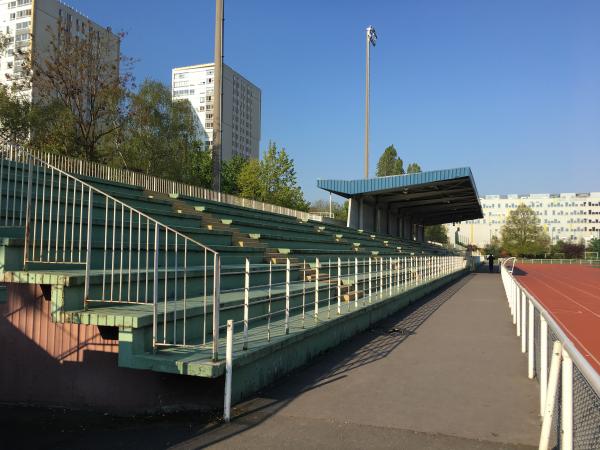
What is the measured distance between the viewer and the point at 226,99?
5118 inches

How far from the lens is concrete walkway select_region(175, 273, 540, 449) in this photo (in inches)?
162

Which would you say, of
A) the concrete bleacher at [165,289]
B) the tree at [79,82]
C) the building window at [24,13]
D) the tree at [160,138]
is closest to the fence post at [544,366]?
the concrete bleacher at [165,289]

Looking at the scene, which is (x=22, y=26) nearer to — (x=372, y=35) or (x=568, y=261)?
(x=372, y=35)

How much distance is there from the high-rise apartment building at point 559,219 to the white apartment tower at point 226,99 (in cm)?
6836

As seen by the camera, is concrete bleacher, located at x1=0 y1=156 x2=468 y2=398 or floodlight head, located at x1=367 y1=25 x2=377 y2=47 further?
floodlight head, located at x1=367 y1=25 x2=377 y2=47

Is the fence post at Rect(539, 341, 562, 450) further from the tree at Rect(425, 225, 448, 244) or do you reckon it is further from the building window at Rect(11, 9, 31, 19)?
the building window at Rect(11, 9, 31, 19)

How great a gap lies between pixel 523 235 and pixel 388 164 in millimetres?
36122

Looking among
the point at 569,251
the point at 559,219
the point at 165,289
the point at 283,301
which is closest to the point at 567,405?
the point at 165,289

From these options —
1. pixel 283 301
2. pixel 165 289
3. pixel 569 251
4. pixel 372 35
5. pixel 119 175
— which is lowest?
pixel 283 301

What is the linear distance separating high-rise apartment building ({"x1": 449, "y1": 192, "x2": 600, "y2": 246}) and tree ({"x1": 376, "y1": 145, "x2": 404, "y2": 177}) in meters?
69.3

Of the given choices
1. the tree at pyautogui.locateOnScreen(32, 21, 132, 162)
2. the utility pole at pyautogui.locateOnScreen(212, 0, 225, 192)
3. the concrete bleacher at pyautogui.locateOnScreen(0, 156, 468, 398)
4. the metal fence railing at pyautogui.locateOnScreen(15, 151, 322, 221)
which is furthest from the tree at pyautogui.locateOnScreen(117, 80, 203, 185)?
the concrete bleacher at pyautogui.locateOnScreen(0, 156, 468, 398)

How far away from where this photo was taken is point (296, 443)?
3.98 meters

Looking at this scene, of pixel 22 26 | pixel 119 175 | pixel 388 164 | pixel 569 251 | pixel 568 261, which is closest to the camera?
pixel 119 175

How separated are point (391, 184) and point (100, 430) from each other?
2984cm
